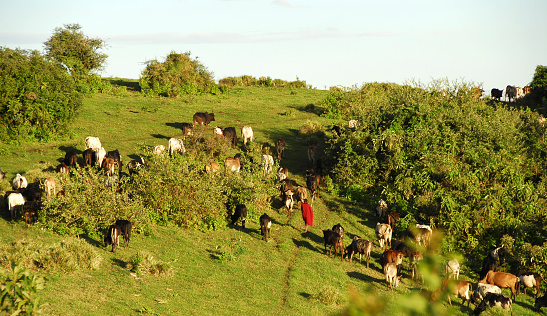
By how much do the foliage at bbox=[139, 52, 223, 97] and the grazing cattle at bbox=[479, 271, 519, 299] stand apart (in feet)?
127

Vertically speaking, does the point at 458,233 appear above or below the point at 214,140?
below

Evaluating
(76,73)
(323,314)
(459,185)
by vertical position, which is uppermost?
(76,73)

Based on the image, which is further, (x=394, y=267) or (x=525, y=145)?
(x=525, y=145)

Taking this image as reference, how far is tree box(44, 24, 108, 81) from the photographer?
51031 millimetres

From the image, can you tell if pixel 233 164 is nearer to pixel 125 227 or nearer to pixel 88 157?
pixel 88 157

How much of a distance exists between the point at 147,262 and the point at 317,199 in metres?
13.1

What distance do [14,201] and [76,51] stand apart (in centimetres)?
3765

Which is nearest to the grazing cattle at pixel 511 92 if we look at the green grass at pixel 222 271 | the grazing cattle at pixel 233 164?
the green grass at pixel 222 271

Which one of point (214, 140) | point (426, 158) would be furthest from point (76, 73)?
point (426, 158)

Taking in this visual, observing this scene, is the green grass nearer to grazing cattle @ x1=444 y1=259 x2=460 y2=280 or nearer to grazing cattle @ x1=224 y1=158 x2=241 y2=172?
grazing cattle @ x1=444 y1=259 x2=460 y2=280

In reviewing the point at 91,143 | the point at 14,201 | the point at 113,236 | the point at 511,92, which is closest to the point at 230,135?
the point at 91,143

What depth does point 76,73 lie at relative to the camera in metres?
50.5

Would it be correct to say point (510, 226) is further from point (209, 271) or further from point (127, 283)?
point (127, 283)

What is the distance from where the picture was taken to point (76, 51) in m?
53.3
